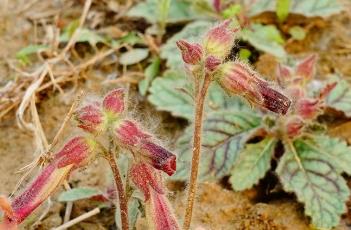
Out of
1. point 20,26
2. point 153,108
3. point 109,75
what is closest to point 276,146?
point 153,108

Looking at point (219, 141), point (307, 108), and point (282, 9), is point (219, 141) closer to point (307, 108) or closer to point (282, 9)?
point (307, 108)

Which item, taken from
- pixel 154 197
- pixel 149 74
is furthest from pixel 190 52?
pixel 149 74

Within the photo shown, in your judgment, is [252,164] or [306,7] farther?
[306,7]

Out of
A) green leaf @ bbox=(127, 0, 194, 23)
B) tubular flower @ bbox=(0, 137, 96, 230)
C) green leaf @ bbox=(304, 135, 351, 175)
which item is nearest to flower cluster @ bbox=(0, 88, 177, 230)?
tubular flower @ bbox=(0, 137, 96, 230)

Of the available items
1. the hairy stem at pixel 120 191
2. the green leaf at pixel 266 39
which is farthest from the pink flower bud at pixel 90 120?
the green leaf at pixel 266 39

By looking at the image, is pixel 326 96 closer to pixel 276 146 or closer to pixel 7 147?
pixel 276 146

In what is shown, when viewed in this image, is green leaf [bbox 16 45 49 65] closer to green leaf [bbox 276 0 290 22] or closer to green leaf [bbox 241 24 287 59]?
green leaf [bbox 241 24 287 59]
